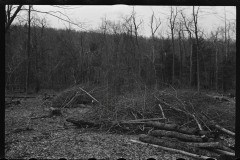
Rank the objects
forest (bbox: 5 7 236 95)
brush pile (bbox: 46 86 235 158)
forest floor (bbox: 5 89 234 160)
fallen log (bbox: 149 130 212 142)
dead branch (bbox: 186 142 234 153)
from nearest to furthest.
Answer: dead branch (bbox: 186 142 234 153)
forest floor (bbox: 5 89 234 160)
fallen log (bbox: 149 130 212 142)
brush pile (bbox: 46 86 235 158)
forest (bbox: 5 7 236 95)

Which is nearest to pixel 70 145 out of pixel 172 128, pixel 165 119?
pixel 172 128

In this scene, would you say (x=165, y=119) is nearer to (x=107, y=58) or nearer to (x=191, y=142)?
(x=191, y=142)

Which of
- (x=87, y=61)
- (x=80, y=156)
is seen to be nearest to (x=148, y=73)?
(x=87, y=61)

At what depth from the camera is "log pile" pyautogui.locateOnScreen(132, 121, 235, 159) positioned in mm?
5332

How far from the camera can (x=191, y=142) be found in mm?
6004

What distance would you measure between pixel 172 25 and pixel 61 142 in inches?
1170

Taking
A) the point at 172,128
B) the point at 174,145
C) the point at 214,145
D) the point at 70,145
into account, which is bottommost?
A: the point at 70,145

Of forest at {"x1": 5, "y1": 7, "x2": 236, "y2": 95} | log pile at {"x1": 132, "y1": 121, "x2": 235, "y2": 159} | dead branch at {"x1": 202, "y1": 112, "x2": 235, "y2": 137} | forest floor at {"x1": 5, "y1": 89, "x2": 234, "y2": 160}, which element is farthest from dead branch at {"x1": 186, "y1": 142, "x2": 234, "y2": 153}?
forest at {"x1": 5, "y1": 7, "x2": 236, "y2": 95}

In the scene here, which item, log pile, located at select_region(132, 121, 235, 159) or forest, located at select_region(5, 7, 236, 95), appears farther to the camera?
forest, located at select_region(5, 7, 236, 95)

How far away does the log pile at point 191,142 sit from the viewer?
5332 mm

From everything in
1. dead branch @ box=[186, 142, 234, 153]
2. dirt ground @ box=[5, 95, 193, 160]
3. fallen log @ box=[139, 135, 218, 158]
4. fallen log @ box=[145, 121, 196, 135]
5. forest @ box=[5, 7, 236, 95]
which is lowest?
dirt ground @ box=[5, 95, 193, 160]

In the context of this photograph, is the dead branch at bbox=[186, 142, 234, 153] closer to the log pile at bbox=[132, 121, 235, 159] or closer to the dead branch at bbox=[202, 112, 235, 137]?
the log pile at bbox=[132, 121, 235, 159]

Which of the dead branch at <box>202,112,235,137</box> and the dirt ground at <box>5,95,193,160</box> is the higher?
the dead branch at <box>202,112,235,137</box>
